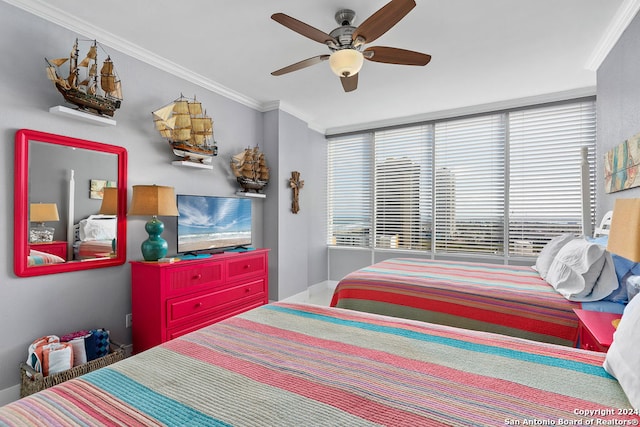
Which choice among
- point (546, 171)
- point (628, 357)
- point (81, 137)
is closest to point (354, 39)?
point (628, 357)

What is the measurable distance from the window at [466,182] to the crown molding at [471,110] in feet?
0.31

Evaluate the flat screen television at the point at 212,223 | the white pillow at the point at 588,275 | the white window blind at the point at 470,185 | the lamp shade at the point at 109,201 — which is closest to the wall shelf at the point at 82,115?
the lamp shade at the point at 109,201

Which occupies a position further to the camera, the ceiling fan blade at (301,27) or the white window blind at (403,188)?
the white window blind at (403,188)

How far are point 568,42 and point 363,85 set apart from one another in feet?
6.09

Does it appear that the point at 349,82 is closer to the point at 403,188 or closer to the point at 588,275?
the point at 588,275

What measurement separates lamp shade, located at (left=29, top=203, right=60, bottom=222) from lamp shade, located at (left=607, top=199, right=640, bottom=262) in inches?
130

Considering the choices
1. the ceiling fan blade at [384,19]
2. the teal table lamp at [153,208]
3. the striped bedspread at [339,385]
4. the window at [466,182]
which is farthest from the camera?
the window at [466,182]

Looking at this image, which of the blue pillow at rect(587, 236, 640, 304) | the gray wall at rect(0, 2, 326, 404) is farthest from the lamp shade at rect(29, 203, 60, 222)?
the blue pillow at rect(587, 236, 640, 304)

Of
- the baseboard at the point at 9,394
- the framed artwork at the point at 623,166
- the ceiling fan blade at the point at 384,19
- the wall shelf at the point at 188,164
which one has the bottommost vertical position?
the baseboard at the point at 9,394

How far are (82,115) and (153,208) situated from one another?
32.4 inches

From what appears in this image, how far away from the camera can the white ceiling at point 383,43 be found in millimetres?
2262

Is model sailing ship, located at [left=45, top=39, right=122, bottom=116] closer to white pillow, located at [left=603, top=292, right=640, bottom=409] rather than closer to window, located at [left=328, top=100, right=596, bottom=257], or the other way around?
white pillow, located at [left=603, top=292, right=640, bottom=409]

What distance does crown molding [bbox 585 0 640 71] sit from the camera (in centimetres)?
221

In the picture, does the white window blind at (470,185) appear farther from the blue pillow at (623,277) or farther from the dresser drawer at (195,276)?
the dresser drawer at (195,276)
